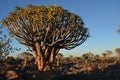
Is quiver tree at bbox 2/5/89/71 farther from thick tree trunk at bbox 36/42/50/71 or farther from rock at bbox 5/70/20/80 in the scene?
rock at bbox 5/70/20/80

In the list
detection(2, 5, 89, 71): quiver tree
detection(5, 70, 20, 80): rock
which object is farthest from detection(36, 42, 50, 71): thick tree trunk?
detection(5, 70, 20, 80): rock

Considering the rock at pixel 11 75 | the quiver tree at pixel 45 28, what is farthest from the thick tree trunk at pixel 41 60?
the rock at pixel 11 75

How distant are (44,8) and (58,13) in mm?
1210

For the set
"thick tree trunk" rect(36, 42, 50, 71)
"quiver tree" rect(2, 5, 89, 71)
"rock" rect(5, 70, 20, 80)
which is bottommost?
"rock" rect(5, 70, 20, 80)

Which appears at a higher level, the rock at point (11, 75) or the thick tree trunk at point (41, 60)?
the thick tree trunk at point (41, 60)

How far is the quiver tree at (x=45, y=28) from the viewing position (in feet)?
65.2

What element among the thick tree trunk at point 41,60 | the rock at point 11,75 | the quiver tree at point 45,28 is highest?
the quiver tree at point 45,28

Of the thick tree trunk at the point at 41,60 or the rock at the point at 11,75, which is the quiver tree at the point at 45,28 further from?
the rock at the point at 11,75

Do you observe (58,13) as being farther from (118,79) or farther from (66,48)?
(118,79)

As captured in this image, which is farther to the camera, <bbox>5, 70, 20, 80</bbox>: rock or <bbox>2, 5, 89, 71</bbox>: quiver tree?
<bbox>2, 5, 89, 71</bbox>: quiver tree

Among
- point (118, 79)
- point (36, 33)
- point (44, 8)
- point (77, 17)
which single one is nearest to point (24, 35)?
point (36, 33)

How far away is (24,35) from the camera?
20359 millimetres

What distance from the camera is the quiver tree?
19875 millimetres

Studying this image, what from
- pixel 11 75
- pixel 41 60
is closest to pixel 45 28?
pixel 41 60
